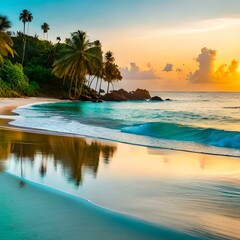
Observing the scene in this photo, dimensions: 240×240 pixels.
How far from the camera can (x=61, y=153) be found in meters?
9.76

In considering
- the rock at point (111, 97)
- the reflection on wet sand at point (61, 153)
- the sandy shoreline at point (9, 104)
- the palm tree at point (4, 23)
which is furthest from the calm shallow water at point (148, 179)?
the rock at point (111, 97)

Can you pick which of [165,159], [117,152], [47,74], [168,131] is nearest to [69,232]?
[165,159]

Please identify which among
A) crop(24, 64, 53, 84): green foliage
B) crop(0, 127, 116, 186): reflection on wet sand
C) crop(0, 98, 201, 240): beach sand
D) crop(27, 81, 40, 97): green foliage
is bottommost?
crop(0, 127, 116, 186): reflection on wet sand

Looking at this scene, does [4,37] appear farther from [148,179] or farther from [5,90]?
[148,179]

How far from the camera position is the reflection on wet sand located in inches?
301

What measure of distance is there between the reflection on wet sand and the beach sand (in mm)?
1221

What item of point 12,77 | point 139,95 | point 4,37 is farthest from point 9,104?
point 139,95

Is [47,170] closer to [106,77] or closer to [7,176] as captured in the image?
[7,176]

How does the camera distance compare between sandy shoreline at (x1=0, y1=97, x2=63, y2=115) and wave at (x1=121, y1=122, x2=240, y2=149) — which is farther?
sandy shoreline at (x1=0, y1=97, x2=63, y2=115)

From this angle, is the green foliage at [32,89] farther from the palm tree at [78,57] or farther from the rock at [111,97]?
the rock at [111,97]

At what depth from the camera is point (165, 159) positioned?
372 inches

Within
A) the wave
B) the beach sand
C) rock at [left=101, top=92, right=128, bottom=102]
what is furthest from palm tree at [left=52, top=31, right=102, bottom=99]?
the beach sand

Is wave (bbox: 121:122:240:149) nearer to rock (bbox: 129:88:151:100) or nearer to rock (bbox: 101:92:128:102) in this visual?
rock (bbox: 101:92:128:102)

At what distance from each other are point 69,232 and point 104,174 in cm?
320
